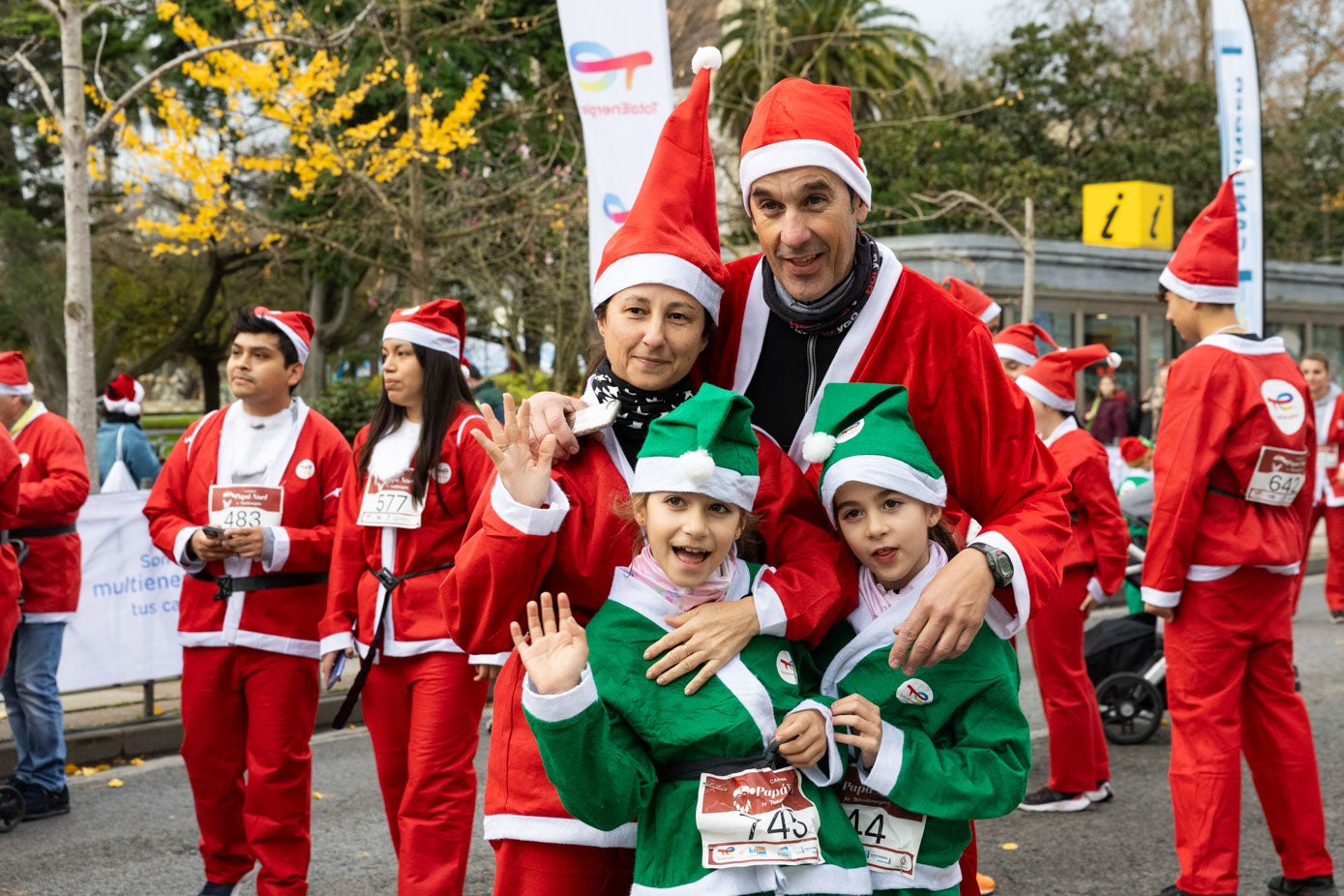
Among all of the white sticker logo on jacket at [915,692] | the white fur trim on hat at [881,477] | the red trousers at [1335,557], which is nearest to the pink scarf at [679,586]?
the white fur trim on hat at [881,477]

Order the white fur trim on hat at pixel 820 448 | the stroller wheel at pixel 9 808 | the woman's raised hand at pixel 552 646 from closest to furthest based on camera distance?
1. the woman's raised hand at pixel 552 646
2. the white fur trim on hat at pixel 820 448
3. the stroller wheel at pixel 9 808

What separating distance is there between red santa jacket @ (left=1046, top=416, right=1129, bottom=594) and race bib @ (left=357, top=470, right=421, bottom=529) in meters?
3.07

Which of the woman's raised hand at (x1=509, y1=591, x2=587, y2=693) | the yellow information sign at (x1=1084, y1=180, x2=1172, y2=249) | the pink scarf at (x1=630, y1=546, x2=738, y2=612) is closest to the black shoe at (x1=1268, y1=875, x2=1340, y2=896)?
the pink scarf at (x1=630, y1=546, x2=738, y2=612)

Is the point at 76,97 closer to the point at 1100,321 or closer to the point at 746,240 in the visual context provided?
the point at 746,240

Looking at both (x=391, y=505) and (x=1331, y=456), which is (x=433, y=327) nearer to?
(x=391, y=505)

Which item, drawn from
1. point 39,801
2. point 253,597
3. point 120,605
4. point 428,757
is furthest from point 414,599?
point 120,605

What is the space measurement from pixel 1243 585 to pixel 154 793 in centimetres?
509

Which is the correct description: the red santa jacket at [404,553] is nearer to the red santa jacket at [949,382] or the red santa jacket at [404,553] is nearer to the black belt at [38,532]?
the red santa jacket at [949,382]

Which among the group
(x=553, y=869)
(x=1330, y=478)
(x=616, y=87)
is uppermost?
(x=616, y=87)

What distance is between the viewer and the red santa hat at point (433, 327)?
16.8 feet

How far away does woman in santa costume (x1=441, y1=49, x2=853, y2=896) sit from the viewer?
8.53ft

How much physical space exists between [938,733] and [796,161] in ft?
3.81

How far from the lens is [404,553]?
15.8ft

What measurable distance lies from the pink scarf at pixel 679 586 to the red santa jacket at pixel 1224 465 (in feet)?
8.82
